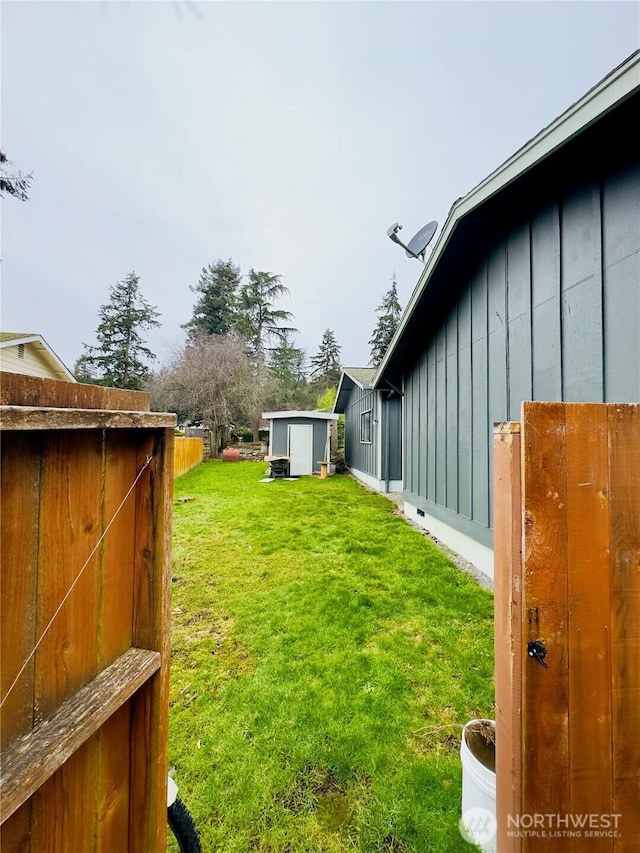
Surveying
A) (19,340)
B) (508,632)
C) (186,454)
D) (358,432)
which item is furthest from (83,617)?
(186,454)

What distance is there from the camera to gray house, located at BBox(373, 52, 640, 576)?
200cm

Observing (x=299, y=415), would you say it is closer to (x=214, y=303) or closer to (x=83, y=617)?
(x=83, y=617)

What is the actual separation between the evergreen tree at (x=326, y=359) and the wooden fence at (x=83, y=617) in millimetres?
31236

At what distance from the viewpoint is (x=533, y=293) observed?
2777 mm

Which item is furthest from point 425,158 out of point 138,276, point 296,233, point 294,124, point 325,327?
point 325,327

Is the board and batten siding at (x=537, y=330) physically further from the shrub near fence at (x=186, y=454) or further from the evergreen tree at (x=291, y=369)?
the evergreen tree at (x=291, y=369)

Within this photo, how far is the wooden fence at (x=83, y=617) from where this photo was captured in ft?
1.93

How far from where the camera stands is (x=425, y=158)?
32.2 ft

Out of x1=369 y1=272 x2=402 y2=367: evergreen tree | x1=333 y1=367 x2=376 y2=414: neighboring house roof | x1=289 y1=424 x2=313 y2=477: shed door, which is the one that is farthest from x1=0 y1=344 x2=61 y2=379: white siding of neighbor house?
x1=369 y1=272 x2=402 y2=367: evergreen tree

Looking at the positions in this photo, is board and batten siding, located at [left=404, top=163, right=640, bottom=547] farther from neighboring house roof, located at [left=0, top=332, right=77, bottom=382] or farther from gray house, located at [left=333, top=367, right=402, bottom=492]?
neighboring house roof, located at [left=0, top=332, right=77, bottom=382]

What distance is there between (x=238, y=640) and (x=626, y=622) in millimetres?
2427

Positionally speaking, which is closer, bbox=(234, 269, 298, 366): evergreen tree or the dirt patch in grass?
the dirt patch in grass

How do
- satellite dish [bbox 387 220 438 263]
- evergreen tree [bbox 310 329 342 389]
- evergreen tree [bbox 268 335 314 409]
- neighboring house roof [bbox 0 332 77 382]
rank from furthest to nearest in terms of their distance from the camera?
evergreen tree [bbox 310 329 342 389], evergreen tree [bbox 268 335 314 409], neighboring house roof [bbox 0 332 77 382], satellite dish [bbox 387 220 438 263]

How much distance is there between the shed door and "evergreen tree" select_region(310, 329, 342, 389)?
2024cm
